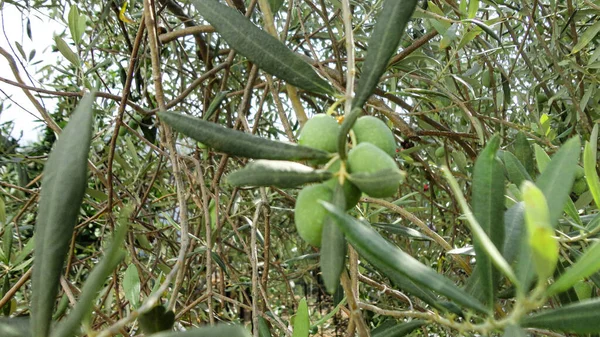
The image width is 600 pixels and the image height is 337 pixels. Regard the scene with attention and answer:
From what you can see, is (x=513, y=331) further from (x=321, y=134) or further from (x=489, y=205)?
(x=321, y=134)

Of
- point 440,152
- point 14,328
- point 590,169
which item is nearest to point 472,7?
point 440,152

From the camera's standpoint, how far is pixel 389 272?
35.9 inches

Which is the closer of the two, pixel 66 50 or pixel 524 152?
pixel 524 152

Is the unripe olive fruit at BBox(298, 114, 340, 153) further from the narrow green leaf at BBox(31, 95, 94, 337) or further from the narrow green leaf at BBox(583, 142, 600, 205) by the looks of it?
the narrow green leaf at BBox(583, 142, 600, 205)

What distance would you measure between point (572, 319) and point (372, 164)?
1.04 ft

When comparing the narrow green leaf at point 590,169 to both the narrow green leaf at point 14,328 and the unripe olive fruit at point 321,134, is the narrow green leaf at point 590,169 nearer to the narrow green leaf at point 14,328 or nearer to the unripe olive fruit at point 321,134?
the unripe olive fruit at point 321,134

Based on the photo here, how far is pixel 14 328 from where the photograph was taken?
0.64 m

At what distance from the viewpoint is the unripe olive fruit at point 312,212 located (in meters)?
0.69

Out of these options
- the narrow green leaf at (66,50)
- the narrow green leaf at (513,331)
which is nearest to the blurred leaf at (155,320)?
the narrow green leaf at (513,331)

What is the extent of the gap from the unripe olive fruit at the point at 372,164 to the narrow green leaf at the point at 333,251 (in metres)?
0.04

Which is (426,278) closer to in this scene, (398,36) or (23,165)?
(398,36)

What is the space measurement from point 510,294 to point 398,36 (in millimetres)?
478

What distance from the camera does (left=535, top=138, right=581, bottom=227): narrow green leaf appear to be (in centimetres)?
69

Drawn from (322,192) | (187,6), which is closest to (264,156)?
(322,192)
